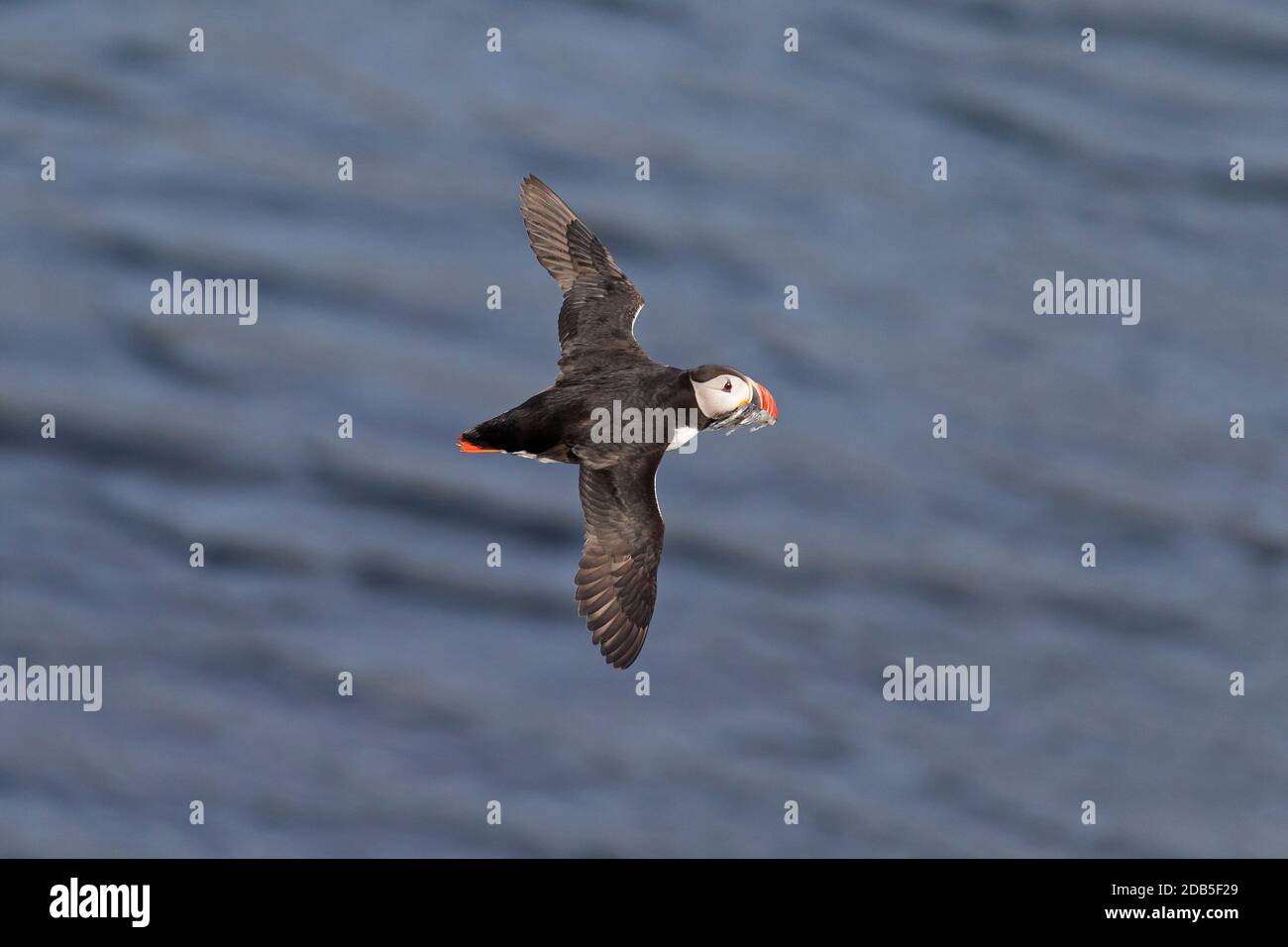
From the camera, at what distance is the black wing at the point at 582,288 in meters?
14.0

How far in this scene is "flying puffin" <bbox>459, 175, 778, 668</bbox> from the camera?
13.0m

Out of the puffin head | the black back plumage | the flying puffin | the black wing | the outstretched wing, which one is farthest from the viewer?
the black wing

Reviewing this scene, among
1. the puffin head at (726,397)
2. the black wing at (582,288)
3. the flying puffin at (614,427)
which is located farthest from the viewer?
the black wing at (582,288)

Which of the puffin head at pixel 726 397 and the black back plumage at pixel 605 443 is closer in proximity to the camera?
the puffin head at pixel 726 397

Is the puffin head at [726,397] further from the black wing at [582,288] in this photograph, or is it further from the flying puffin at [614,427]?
the black wing at [582,288]

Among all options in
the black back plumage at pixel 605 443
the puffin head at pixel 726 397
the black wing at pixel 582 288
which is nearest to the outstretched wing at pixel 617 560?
the black back plumage at pixel 605 443

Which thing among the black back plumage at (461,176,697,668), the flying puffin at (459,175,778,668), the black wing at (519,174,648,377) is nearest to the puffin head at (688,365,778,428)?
the flying puffin at (459,175,778,668)

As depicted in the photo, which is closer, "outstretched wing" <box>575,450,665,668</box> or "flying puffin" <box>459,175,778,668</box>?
"flying puffin" <box>459,175,778,668</box>

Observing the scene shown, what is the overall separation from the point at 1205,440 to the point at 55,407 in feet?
48.0

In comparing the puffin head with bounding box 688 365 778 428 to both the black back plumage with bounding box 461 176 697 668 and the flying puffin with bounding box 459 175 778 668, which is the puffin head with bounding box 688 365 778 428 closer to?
the flying puffin with bounding box 459 175 778 668

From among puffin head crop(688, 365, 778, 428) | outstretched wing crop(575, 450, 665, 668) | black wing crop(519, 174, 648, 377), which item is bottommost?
outstretched wing crop(575, 450, 665, 668)

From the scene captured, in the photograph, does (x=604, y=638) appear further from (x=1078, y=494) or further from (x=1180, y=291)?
(x=1180, y=291)

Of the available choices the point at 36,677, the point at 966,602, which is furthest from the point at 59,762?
the point at 966,602

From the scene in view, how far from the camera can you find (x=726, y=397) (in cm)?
1273
